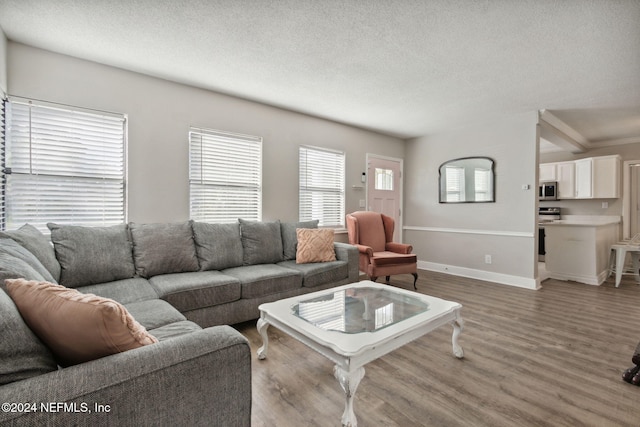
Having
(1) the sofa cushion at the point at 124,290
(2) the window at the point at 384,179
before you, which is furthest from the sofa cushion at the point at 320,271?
(2) the window at the point at 384,179

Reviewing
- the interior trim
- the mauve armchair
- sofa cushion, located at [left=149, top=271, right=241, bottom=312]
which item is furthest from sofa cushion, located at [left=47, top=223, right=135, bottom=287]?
the interior trim

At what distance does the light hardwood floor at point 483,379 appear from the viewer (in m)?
1.57

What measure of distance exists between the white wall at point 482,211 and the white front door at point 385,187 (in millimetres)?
218

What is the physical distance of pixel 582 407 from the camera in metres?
1.63

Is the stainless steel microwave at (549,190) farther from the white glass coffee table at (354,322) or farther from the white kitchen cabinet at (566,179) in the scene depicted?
the white glass coffee table at (354,322)

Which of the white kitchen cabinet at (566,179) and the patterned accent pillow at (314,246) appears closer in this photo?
the patterned accent pillow at (314,246)

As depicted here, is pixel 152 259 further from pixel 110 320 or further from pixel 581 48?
pixel 581 48

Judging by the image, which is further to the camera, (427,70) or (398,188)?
(398,188)

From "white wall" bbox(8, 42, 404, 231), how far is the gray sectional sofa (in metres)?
0.48

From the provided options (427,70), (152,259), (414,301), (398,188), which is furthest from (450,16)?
(398,188)

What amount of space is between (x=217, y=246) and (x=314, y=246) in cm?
109

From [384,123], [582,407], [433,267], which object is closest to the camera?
[582,407]

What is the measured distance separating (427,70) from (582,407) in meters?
2.81

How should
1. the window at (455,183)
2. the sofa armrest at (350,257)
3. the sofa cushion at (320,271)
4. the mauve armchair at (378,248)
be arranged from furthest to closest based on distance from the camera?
the window at (455,183) < the mauve armchair at (378,248) < the sofa armrest at (350,257) < the sofa cushion at (320,271)
